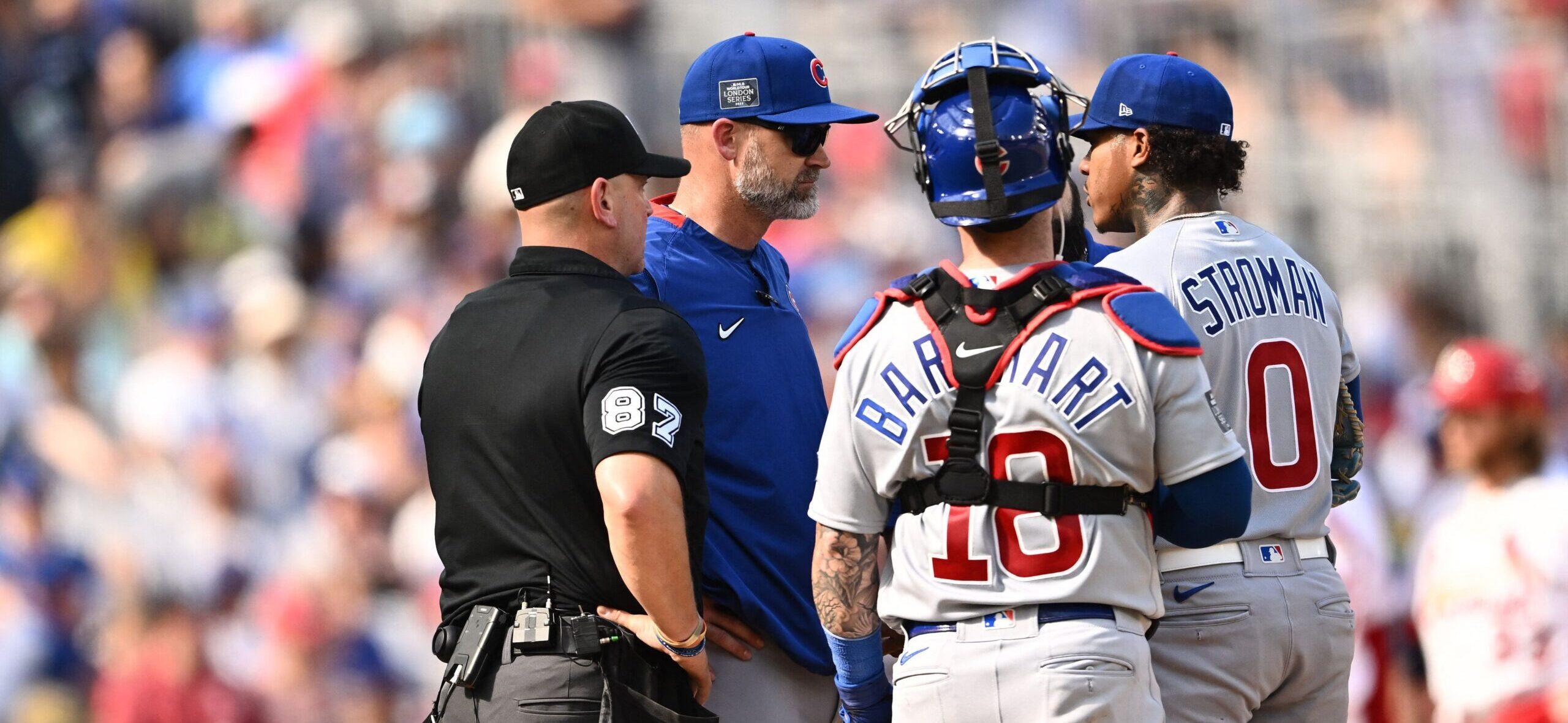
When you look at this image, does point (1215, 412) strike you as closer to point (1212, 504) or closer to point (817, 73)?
point (1212, 504)

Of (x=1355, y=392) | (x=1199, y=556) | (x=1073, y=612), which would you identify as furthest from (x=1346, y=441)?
(x=1073, y=612)

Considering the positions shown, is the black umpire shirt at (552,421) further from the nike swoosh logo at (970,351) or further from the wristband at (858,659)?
the nike swoosh logo at (970,351)

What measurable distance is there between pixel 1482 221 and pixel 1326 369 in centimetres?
652

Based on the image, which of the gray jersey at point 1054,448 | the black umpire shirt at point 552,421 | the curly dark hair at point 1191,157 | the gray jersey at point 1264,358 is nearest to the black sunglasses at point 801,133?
the black umpire shirt at point 552,421

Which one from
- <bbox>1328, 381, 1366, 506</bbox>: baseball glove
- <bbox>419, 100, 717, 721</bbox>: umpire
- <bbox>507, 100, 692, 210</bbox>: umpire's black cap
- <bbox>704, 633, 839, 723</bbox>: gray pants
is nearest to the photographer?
<bbox>419, 100, 717, 721</bbox>: umpire

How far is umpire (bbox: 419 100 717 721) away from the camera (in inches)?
115

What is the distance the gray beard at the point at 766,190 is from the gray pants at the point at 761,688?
95 cm

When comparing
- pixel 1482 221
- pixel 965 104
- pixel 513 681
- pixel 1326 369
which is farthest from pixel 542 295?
pixel 1482 221

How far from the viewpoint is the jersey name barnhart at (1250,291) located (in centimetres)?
303

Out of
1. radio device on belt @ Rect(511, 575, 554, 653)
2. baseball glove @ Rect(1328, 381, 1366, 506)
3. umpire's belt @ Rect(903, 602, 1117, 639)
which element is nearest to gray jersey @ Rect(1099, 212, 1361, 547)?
baseball glove @ Rect(1328, 381, 1366, 506)

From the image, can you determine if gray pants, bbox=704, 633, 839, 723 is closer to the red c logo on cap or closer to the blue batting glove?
the blue batting glove

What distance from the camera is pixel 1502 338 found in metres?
8.73

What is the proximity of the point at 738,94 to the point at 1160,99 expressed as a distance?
37.5 inches

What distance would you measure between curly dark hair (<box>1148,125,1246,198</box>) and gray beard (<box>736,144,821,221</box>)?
807mm
